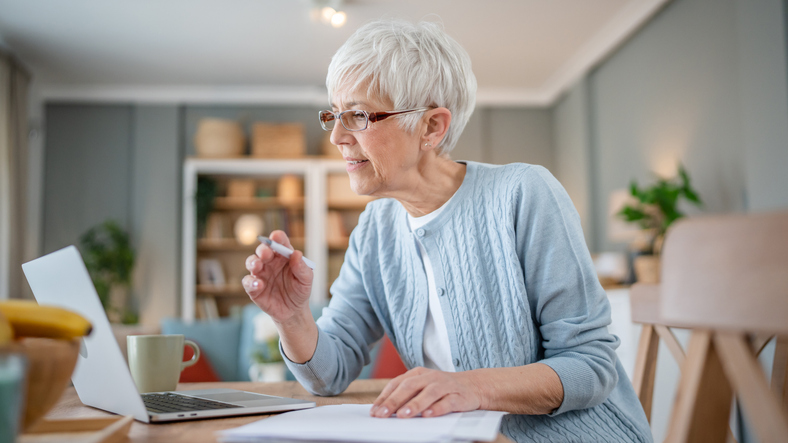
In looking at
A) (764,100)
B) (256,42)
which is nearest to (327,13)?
(256,42)

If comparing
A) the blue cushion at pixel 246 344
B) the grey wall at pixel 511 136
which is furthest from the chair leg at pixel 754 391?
the grey wall at pixel 511 136

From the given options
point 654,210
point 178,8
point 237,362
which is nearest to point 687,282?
point 654,210

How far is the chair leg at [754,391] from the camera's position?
439mm

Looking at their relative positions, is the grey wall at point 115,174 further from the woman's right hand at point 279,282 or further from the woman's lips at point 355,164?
the woman's right hand at point 279,282

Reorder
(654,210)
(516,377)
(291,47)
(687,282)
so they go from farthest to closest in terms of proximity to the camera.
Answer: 1. (291,47)
2. (654,210)
3. (516,377)
4. (687,282)

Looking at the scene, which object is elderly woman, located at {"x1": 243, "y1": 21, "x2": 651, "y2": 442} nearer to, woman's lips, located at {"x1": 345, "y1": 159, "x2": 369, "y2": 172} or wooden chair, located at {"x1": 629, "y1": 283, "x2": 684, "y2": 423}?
woman's lips, located at {"x1": 345, "y1": 159, "x2": 369, "y2": 172}

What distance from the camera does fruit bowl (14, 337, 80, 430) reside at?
1.58 ft

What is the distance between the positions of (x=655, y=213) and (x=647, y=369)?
2309 millimetres

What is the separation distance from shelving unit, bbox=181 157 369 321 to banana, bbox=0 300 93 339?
181 inches

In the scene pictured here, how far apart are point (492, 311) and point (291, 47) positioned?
155 inches

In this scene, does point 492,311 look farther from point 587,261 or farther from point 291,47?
point 291,47

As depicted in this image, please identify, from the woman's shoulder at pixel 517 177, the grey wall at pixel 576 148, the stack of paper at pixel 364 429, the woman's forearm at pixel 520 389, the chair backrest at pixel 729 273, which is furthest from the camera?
the grey wall at pixel 576 148

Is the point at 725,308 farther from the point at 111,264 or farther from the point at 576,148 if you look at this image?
the point at 111,264

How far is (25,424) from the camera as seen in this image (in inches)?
20.3
